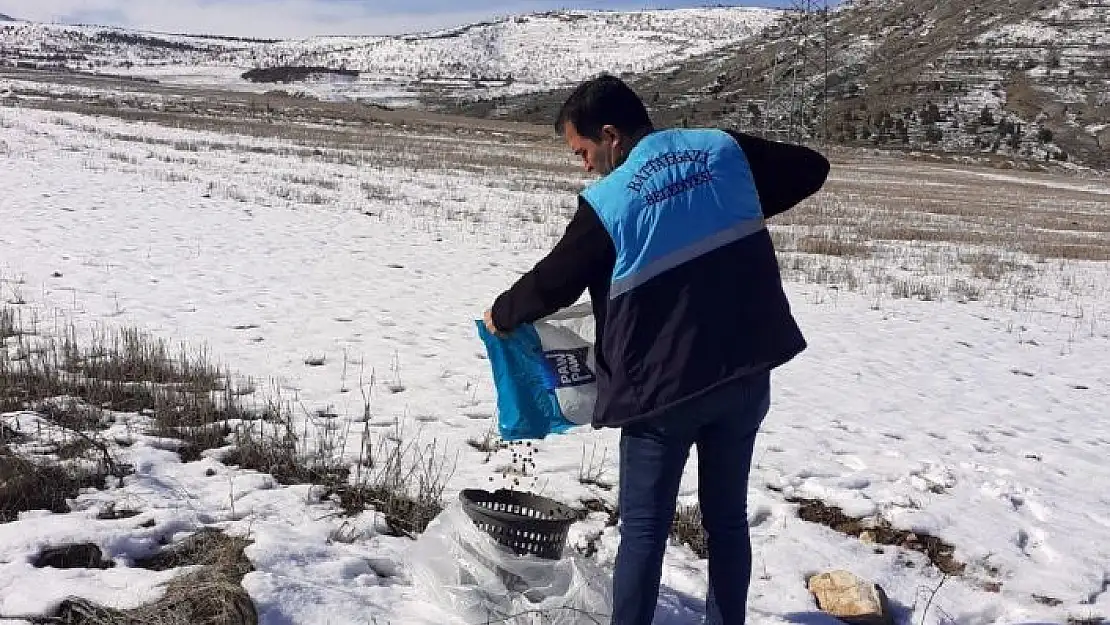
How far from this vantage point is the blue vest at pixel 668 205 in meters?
2.76

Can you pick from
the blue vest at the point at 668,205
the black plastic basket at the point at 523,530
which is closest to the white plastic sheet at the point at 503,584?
the black plastic basket at the point at 523,530

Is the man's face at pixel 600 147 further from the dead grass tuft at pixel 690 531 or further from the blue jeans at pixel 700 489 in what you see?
the dead grass tuft at pixel 690 531

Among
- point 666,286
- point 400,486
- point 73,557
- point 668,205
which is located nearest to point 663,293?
point 666,286

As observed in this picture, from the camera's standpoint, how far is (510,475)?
Result: 17.2ft

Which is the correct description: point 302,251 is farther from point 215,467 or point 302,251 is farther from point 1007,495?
point 1007,495

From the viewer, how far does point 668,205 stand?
2.79 metres

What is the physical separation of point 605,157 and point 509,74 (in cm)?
15660

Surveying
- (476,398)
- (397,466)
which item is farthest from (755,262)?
(476,398)

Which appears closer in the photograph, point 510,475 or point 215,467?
point 215,467

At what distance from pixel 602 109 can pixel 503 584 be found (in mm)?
2027

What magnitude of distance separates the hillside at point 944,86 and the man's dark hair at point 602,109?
58.4m

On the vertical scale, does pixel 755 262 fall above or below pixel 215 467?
above

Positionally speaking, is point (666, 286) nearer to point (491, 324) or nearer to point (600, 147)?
point (600, 147)

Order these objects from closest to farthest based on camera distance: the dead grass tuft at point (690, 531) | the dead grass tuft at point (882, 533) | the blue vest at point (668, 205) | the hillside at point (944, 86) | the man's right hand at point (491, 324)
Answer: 1. the blue vest at point (668, 205)
2. the man's right hand at point (491, 324)
3. the dead grass tuft at point (690, 531)
4. the dead grass tuft at point (882, 533)
5. the hillside at point (944, 86)
